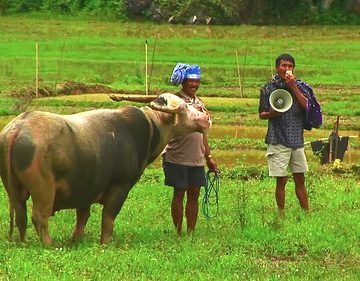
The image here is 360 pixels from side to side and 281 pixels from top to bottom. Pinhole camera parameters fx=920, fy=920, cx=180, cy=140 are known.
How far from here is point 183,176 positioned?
8.87 m

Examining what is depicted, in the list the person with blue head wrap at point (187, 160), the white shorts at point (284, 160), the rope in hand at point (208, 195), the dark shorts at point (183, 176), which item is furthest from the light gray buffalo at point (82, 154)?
the white shorts at point (284, 160)

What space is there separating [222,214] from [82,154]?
8.11ft

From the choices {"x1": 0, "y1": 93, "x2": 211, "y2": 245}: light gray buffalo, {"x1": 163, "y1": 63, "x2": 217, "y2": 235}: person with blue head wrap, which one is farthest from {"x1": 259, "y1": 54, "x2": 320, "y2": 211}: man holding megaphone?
{"x1": 0, "y1": 93, "x2": 211, "y2": 245}: light gray buffalo

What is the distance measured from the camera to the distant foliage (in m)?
40.8

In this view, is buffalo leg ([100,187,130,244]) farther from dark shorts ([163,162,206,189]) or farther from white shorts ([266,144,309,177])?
white shorts ([266,144,309,177])

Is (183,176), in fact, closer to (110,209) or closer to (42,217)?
(110,209)

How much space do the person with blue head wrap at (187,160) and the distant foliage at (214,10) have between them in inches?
1251

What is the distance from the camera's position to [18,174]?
7723 millimetres

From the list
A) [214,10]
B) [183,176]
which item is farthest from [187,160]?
[214,10]

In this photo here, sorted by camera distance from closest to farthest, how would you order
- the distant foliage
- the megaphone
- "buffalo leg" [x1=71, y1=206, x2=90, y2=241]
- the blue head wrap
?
"buffalo leg" [x1=71, y1=206, x2=90, y2=241] < the blue head wrap < the megaphone < the distant foliage

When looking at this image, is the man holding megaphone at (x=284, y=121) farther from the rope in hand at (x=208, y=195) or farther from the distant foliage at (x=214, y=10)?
the distant foliage at (x=214, y=10)

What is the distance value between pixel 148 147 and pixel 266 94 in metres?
1.61

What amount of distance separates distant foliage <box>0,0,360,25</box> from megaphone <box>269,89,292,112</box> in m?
31.1

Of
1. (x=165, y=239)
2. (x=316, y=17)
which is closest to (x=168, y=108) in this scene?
(x=165, y=239)
